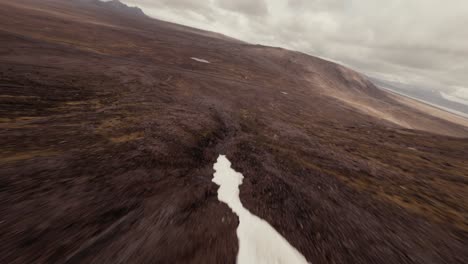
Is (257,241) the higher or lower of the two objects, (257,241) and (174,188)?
the higher

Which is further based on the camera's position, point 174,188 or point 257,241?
point 174,188

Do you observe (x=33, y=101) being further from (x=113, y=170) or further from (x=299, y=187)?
(x=299, y=187)

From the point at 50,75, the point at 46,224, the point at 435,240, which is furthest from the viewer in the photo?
the point at 50,75

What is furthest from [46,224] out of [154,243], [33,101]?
[33,101]

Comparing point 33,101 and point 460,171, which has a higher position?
point 460,171

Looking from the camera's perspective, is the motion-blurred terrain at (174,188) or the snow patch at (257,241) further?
the snow patch at (257,241)

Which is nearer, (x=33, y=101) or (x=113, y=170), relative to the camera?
(x=113, y=170)

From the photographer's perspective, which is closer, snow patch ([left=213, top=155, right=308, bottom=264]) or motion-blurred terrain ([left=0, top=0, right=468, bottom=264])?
motion-blurred terrain ([left=0, top=0, right=468, bottom=264])

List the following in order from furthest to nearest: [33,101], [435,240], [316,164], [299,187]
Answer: [316,164], [33,101], [299,187], [435,240]
